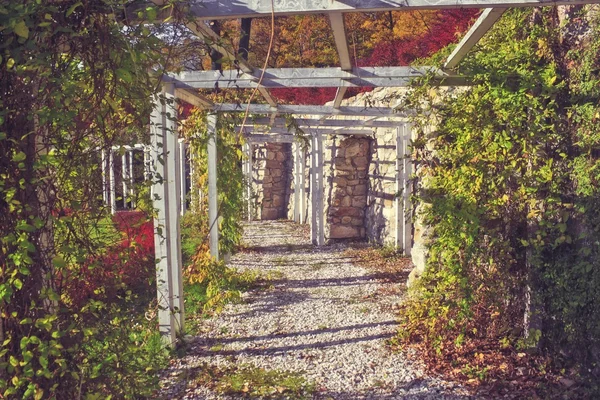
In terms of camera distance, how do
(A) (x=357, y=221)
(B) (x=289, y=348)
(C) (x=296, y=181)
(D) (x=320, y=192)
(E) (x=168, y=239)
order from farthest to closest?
(C) (x=296, y=181) < (A) (x=357, y=221) < (D) (x=320, y=192) < (B) (x=289, y=348) < (E) (x=168, y=239)

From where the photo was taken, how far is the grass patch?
150 inches

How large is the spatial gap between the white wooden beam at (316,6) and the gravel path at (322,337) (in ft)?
7.90

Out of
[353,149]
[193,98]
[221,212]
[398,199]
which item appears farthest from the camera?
[353,149]

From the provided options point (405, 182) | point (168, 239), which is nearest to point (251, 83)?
point (168, 239)

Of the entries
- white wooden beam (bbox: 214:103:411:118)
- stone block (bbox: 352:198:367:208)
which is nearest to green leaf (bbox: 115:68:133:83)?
white wooden beam (bbox: 214:103:411:118)

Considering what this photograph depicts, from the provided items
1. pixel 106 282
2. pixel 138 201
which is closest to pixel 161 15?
pixel 138 201

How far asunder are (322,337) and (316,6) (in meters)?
3.15

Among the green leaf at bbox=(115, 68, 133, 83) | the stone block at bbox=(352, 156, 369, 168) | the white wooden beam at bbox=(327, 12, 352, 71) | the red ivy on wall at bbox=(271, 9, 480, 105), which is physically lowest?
the stone block at bbox=(352, 156, 369, 168)

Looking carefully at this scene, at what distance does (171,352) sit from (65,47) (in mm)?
2983

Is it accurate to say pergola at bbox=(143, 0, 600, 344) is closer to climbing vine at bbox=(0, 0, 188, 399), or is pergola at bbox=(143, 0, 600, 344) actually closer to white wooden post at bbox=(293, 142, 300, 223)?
climbing vine at bbox=(0, 0, 188, 399)

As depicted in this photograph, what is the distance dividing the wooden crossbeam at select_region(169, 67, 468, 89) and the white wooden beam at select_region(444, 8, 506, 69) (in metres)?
0.18

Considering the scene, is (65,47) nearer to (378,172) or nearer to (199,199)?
(199,199)

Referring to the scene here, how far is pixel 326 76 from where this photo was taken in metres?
4.69

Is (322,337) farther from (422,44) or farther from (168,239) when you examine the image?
(422,44)
